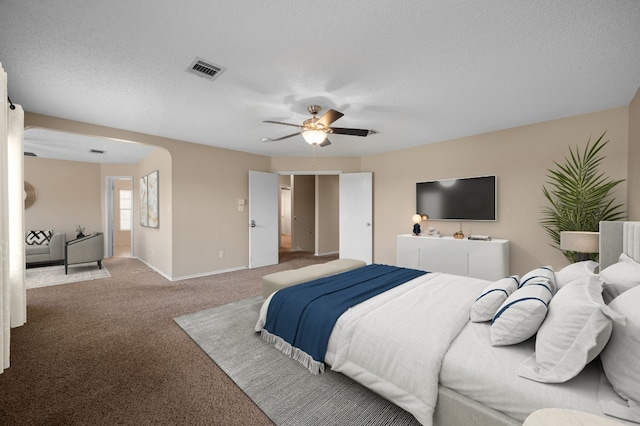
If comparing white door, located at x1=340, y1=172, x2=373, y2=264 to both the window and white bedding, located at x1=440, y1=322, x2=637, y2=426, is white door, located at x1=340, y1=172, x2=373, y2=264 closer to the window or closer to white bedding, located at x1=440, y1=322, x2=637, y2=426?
white bedding, located at x1=440, y1=322, x2=637, y2=426

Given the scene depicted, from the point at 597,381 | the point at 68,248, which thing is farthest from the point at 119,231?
the point at 597,381

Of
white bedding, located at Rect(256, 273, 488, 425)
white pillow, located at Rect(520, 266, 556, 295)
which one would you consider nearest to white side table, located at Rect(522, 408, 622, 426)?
white bedding, located at Rect(256, 273, 488, 425)

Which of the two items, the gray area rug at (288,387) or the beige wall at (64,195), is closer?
the gray area rug at (288,387)

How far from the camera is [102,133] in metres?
3.86

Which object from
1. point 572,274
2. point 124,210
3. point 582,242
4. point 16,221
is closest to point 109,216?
point 124,210

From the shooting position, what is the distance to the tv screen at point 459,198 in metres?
4.16

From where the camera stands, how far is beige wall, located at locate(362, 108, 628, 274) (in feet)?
10.7

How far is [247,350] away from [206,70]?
2.49 m

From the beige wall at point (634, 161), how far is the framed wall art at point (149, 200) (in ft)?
22.3

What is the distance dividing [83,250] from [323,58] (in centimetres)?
584

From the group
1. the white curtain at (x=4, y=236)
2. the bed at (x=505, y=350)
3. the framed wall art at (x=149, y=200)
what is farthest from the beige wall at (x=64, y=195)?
the bed at (x=505, y=350)

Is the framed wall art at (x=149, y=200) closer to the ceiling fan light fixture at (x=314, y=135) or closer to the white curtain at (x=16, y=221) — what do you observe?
the white curtain at (x=16, y=221)

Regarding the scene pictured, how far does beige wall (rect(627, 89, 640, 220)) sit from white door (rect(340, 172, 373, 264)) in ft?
11.9

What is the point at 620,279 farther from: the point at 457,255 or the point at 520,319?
the point at 457,255
